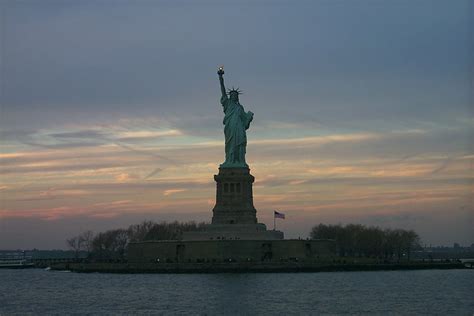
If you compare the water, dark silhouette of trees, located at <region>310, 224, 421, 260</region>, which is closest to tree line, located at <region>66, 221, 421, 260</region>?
dark silhouette of trees, located at <region>310, 224, 421, 260</region>

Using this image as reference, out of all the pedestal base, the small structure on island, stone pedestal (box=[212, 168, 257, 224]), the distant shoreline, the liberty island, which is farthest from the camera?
stone pedestal (box=[212, 168, 257, 224])

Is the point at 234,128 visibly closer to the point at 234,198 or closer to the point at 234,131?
the point at 234,131

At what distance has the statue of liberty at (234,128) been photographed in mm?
90062

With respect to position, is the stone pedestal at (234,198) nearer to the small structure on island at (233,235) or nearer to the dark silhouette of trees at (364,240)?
the small structure on island at (233,235)

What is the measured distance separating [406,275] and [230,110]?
22.9 m

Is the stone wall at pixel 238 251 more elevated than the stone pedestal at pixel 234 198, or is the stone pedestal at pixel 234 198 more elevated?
the stone pedestal at pixel 234 198

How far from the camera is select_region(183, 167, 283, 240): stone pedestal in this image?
3354 inches

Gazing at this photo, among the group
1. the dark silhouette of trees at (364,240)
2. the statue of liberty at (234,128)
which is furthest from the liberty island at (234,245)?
the dark silhouette of trees at (364,240)

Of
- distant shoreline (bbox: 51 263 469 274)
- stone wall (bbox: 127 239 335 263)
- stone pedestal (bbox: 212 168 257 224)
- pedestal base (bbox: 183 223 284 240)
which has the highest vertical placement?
stone pedestal (bbox: 212 168 257 224)

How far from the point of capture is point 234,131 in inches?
3558

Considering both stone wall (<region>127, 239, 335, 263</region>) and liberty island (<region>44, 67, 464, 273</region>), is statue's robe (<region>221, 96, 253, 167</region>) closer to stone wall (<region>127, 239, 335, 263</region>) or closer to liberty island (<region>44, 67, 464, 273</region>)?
liberty island (<region>44, 67, 464, 273</region>)

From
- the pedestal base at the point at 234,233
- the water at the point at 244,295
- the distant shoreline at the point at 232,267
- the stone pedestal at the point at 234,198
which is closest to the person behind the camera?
the water at the point at 244,295

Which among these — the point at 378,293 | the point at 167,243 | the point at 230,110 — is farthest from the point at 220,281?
the point at 230,110

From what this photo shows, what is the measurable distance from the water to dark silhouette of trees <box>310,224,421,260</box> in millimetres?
38375
